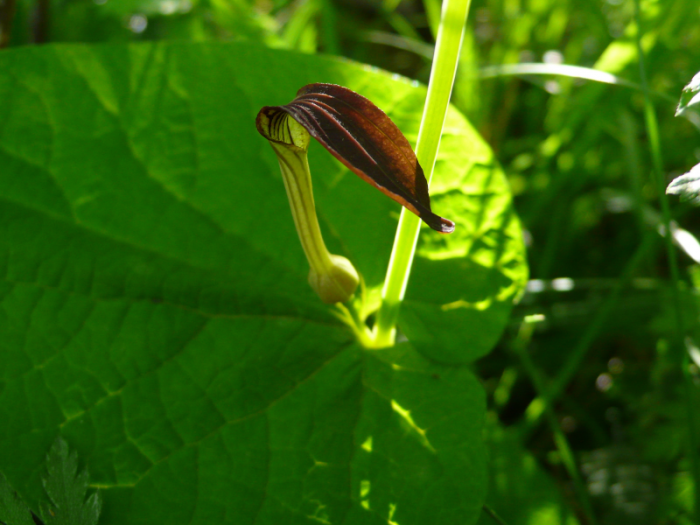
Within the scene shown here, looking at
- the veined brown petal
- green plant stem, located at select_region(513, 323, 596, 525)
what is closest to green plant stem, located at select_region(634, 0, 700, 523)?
green plant stem, located at select_region(513, 323, 596, 525)

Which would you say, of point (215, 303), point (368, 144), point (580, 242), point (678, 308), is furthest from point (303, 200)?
point (580, 242)

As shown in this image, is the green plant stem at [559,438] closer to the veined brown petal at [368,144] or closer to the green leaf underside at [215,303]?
the green leaf underside at [215,303]

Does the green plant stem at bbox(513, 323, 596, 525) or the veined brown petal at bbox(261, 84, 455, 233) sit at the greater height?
the veined brown petal at bbox(261, 84, 455, 233)

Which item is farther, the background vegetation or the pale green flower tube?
the background vegetation

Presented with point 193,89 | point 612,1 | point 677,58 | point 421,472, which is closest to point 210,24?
point 193,89

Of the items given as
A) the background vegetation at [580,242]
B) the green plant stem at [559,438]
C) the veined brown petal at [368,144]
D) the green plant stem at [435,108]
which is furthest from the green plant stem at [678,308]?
the veined brown petal at [368,144]

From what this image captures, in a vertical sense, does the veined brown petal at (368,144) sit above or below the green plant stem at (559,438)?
above

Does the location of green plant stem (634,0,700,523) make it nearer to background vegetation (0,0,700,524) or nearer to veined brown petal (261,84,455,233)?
background vegetation (0,0,700,524)
